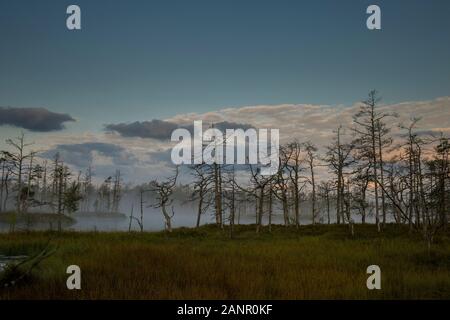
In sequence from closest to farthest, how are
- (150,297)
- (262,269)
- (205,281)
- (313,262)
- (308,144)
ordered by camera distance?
(150,297) < (205,281) < (262,269) < (313,262) < (308,144)

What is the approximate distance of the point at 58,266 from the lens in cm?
908

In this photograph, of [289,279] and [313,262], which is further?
[313,262]

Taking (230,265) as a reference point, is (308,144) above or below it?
above

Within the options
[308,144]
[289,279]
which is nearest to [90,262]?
[289,279]

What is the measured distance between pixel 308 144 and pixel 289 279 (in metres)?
33.1

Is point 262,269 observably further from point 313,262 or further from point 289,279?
point 313,262

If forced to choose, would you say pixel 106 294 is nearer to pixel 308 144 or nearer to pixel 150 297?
pixel 150 297
